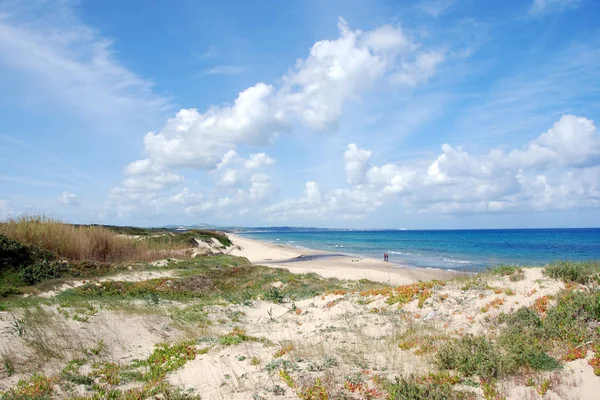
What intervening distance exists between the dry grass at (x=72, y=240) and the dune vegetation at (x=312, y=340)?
471 centimetres

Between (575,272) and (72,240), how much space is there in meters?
23.4

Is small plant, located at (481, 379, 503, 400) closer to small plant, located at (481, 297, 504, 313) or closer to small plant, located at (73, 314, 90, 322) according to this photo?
small plant, located at (481, 297, 504, 313)

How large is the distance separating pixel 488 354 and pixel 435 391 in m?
1.73

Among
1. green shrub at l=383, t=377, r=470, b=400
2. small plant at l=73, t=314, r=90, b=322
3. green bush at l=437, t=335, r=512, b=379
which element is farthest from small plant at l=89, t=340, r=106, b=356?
green bush at l=437, t=335, r=512, b=379

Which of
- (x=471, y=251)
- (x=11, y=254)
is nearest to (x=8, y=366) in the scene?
(x=11, y=254)

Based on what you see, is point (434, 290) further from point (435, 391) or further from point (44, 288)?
point (44, 288)

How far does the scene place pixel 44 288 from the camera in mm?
14578

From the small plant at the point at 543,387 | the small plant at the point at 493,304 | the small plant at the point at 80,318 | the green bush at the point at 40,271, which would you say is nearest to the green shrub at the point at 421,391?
the small plant at the point at 543,387

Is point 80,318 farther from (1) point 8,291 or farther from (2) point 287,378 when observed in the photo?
(2) point 287,378

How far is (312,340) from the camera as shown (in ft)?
30.2

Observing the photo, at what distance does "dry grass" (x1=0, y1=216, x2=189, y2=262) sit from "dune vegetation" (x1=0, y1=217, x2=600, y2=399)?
4705mm

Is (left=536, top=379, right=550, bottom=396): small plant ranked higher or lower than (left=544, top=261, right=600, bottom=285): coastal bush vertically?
lower

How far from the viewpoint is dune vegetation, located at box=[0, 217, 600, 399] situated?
5.97m

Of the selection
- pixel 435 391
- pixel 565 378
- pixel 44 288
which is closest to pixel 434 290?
pixel 565 378
